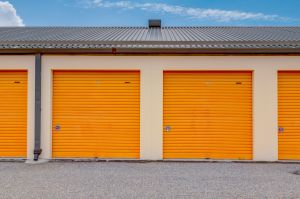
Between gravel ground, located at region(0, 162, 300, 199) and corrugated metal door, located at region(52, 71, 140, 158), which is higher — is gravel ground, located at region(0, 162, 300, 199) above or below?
below

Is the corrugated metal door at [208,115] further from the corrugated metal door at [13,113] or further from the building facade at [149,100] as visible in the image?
the corrugated metal door at [13,113]

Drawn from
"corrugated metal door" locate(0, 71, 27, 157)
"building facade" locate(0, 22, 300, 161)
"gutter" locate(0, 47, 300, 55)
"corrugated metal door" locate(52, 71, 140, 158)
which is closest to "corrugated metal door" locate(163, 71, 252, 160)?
"building facade" locate(0, 22, 300, 161)

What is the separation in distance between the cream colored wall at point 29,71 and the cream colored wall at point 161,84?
0.33m

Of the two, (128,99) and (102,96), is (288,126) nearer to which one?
(128,99)

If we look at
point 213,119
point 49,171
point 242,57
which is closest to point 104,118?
point 49,171

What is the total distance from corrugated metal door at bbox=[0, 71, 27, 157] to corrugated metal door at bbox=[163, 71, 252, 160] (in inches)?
165

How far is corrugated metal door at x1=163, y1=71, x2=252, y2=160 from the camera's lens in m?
8.55

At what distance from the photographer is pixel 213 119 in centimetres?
858

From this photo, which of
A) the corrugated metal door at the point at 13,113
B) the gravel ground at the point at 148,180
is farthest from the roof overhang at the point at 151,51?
the gravel ground at the point at 148,180

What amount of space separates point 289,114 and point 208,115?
236cm

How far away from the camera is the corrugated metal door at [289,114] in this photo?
8.52 metres

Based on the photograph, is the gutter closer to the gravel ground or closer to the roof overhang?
the roof overhang

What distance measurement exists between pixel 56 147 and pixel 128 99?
8.35 feet

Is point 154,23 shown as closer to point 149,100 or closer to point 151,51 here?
point 151,51
